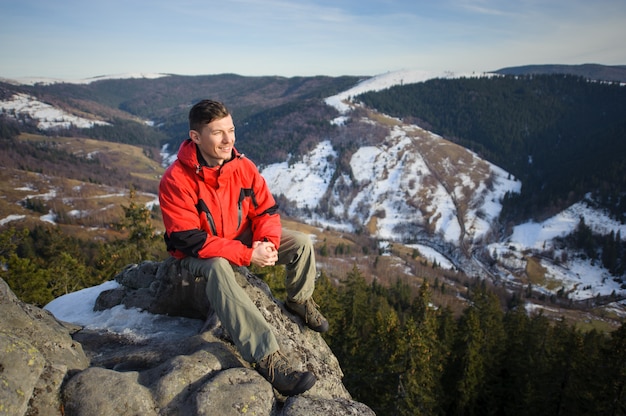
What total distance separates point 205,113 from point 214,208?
1.79 m

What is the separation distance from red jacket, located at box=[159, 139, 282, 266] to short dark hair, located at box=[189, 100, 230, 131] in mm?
461

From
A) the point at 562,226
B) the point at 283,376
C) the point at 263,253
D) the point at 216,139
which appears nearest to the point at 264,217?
the point at 263,253

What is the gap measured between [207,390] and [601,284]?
190935 mm

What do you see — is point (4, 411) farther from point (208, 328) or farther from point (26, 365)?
point (208, 328)

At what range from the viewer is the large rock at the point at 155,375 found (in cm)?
483

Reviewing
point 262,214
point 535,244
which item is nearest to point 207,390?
point 262,214

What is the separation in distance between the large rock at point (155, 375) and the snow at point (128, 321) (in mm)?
284

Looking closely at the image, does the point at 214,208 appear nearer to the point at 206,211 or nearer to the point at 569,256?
the point at 206,211

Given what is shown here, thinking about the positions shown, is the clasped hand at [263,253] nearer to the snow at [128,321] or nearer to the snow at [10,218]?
the snow at [128,321]

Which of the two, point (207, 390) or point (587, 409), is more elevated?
point (207, 390)

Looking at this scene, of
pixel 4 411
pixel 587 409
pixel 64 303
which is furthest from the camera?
pixel 587 409

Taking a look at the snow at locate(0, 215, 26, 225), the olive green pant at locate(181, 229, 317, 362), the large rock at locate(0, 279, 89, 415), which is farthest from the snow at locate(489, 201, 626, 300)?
the snow at locate(0, 215, 26, 225)

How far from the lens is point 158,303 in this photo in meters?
9.05

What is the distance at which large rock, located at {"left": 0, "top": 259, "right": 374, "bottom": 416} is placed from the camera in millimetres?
4828
